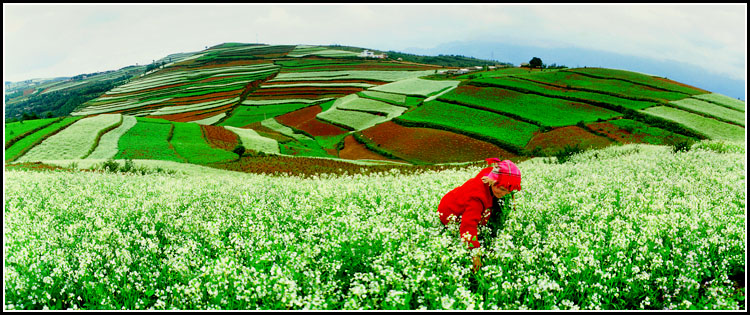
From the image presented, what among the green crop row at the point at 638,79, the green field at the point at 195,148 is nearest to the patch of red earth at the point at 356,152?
the green field at the point at 195,148

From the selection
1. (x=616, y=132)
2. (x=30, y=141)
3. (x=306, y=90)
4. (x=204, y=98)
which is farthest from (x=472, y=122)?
(x=204, y=98)

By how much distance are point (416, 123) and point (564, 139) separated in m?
23.8

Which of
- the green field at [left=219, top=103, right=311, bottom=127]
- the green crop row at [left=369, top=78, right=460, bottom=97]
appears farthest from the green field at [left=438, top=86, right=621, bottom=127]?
the green field at [left=219, top=103, right=311, bottom=127]

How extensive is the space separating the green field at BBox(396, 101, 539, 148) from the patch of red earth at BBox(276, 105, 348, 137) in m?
14.9

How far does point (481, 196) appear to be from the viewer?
6258 millimetres

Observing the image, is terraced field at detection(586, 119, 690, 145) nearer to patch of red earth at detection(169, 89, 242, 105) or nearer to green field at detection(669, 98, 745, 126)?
green field at detection(669, 98, 745, 126)

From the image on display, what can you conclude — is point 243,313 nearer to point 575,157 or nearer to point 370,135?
point 575,157

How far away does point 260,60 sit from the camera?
16638cm

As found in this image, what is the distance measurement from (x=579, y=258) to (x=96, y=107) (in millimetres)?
159804

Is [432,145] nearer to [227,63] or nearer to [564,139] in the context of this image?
[564,139]

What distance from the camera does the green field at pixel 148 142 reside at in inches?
1658

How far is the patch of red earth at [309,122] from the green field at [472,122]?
14.9 meters

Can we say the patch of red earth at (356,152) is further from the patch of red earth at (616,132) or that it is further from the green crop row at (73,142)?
the patch of red earth at (616,132)

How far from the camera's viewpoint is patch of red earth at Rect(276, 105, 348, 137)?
72.6 m
